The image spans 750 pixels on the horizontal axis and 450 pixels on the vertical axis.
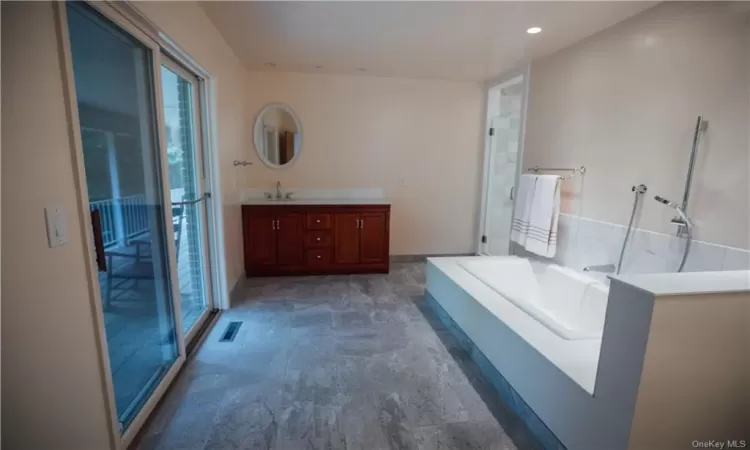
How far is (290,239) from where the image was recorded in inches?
145

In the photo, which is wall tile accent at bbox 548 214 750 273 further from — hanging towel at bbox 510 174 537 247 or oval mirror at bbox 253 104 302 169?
oval mirror at bbox 253 104 302 169

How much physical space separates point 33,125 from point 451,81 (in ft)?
13.2

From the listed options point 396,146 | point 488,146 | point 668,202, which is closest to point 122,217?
point 668,202

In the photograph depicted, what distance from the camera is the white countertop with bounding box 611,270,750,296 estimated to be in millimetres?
1107

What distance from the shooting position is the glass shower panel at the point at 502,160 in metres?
4.21

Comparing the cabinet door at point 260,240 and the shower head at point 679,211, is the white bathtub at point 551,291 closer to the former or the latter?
the shower head at point 679,211

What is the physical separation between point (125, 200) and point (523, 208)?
117 inches

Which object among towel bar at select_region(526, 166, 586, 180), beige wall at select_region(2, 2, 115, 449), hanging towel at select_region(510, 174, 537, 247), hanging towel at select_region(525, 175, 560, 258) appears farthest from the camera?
hanging towel at select_region(510, 174, 537, 247)

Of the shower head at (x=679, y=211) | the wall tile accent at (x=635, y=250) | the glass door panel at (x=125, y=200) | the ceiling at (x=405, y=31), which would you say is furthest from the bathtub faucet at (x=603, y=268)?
the glass door panel at (x=125, y=200)

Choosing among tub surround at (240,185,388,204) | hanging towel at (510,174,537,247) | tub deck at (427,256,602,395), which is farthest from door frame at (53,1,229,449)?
hanging towel at (510,174,537,247)

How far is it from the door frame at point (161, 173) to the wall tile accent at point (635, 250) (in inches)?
111

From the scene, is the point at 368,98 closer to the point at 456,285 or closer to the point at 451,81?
the point at 451,81

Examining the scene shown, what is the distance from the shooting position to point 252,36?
2746mm

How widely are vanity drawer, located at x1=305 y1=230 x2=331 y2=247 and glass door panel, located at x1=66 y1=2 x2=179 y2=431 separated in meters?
1.81
